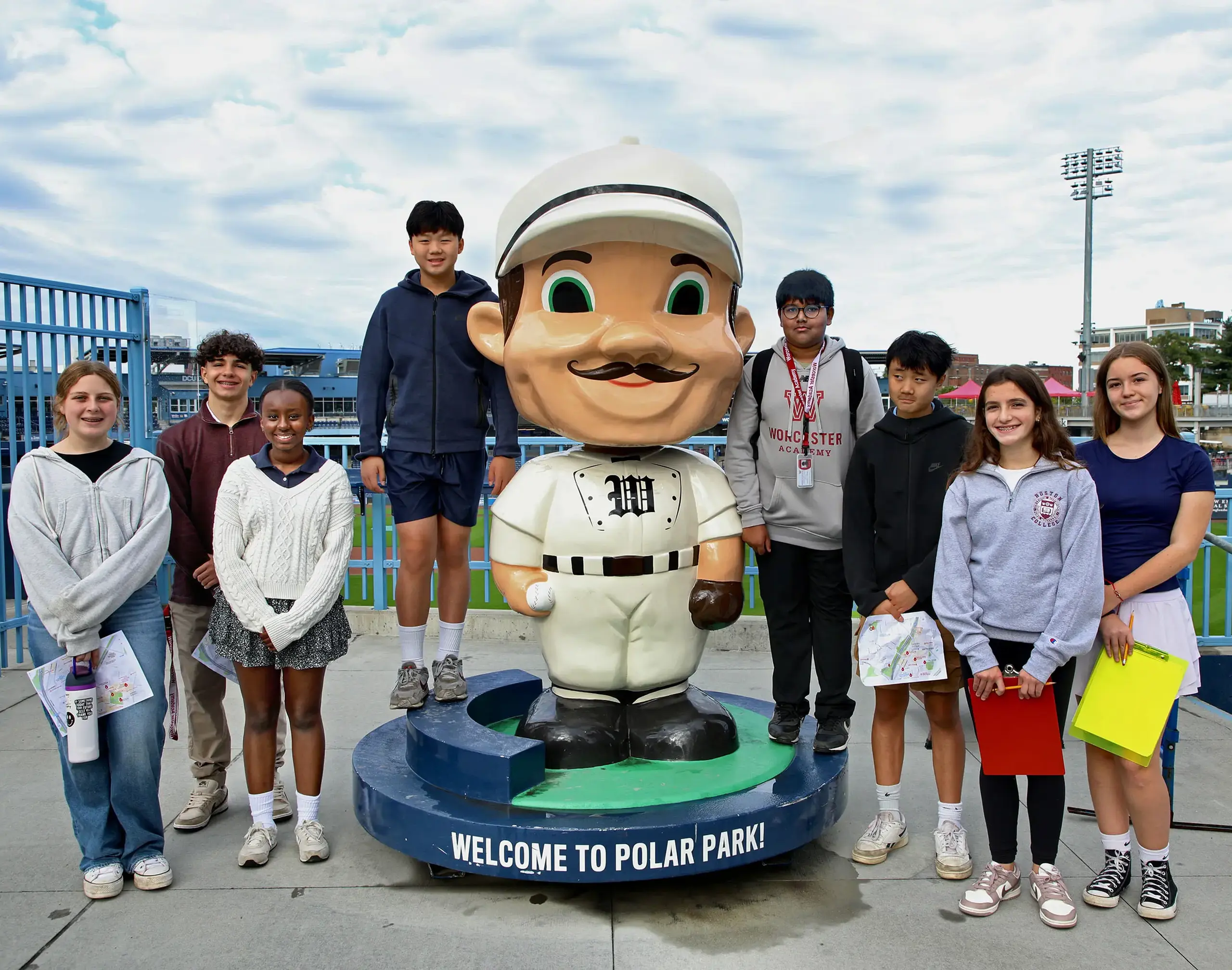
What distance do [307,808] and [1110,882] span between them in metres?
2.84

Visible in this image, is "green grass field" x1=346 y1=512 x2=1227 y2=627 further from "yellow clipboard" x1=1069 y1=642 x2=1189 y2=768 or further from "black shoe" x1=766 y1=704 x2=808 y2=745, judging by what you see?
"yellow clipboard" x1=1069 y1=642 x2=1189 y2=768

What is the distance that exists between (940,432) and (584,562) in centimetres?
Result: 138

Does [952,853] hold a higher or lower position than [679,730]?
lower

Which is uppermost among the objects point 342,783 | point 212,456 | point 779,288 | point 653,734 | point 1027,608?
point 779,288

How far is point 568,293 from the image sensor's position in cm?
376

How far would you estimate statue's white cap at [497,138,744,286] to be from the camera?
358 cm

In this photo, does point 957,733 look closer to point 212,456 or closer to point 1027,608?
point 1027,608

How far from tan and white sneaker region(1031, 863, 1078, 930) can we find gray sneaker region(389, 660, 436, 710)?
7.75 feet

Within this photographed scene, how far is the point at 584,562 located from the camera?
3805 mm

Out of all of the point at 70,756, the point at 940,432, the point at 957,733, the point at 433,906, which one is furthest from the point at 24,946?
the point at 940,432

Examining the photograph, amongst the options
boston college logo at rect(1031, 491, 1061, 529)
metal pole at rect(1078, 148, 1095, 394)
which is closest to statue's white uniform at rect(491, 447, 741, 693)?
boston college logo at rect(1031, 491, 1061, 529)

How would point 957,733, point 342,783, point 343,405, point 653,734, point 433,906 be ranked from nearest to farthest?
point 433,906 → point 957,733 → point 653,734 → point 342,783 → point 343,405

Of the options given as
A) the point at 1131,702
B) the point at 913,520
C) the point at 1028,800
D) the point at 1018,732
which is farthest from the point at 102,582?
the point at 1131,702

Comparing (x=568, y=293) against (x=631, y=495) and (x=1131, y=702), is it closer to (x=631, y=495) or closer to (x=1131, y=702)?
(x=631, y=495)
